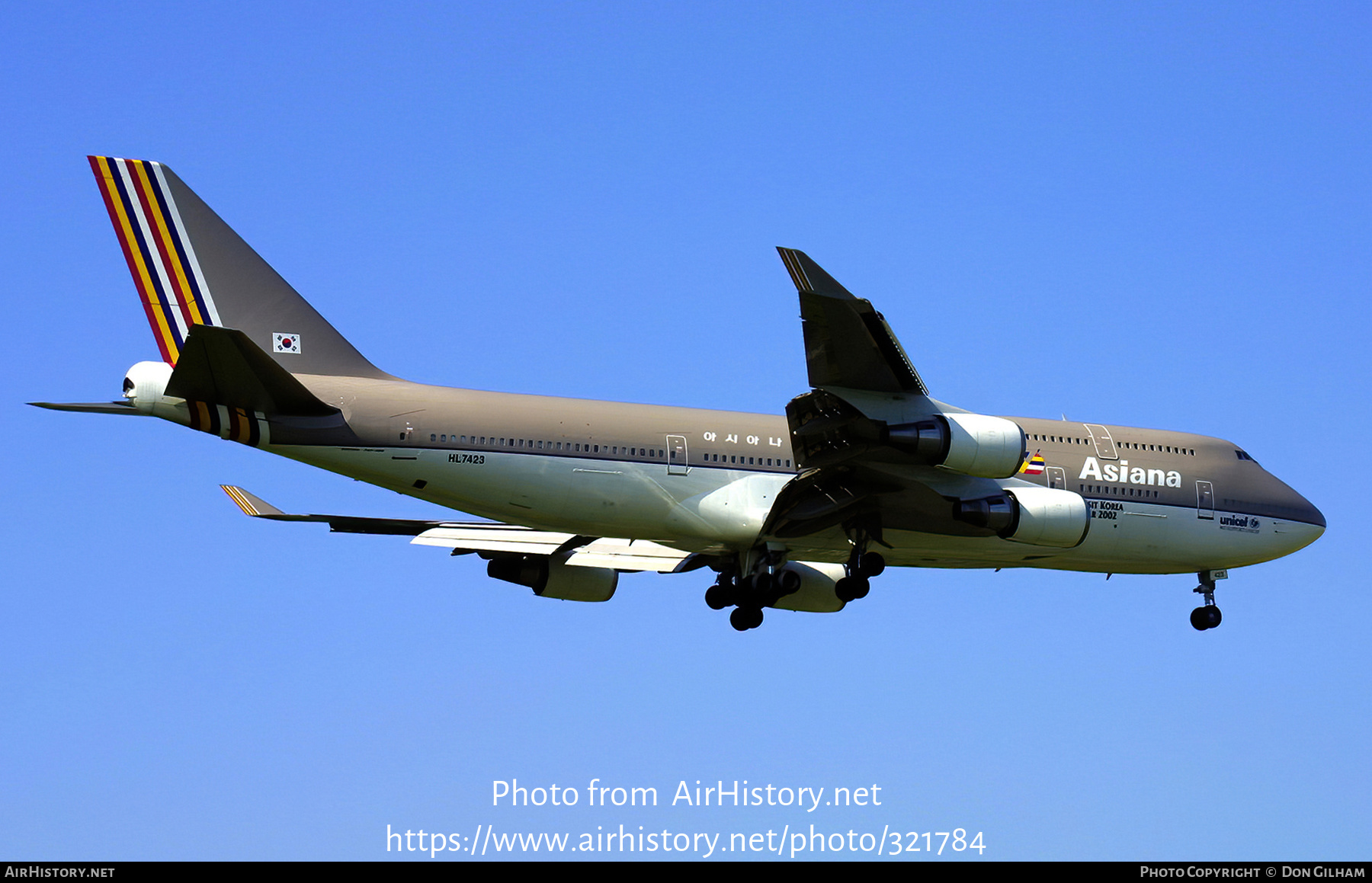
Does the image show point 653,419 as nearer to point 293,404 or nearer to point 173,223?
point 293,404

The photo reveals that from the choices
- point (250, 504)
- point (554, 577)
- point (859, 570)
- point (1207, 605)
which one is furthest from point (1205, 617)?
point (250, 504)

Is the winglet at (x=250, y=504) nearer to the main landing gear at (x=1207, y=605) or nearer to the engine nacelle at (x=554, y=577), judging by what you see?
the engine nacelle at (x=554, y=577)

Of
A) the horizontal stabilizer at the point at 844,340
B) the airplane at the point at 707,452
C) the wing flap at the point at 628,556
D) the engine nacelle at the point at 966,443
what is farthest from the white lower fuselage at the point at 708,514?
the horizontal stabilizer at the point at 844,340

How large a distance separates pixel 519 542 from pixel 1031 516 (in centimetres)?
968

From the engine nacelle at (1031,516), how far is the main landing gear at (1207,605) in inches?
196

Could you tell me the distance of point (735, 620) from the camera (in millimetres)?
26516

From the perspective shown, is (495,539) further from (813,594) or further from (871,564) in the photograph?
(871,564)

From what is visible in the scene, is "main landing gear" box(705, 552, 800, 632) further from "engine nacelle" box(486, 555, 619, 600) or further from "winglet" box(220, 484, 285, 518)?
"winglet" box(220, 484, 285, 518)

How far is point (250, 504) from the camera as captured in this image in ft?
85.5

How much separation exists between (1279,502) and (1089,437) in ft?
14.8

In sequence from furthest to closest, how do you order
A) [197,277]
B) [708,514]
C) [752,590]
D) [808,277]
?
[752,590] < [708,514] < [197,277] < [808,277]

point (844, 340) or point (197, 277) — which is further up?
point (197, 277)
